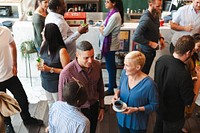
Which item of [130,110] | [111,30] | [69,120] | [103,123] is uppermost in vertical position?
[111,30]

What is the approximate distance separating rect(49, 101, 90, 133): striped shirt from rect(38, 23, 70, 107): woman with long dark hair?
2.58 ft

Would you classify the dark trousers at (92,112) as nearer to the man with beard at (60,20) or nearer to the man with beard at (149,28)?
the man with beard at (60,20)

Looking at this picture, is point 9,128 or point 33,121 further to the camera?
point 33,121

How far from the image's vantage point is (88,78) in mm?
2521

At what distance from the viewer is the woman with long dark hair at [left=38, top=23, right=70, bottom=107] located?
271 cm

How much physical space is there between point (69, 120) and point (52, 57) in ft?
3.20

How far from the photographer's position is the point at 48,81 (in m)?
2.93

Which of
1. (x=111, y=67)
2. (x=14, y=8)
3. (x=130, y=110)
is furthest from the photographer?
(x=14, y=8)

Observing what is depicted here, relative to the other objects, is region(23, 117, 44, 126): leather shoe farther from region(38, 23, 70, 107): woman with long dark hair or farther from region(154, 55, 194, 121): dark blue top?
region(154, 55, 194, 121): dark blue top

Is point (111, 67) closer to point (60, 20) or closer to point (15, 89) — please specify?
point (60, 20)

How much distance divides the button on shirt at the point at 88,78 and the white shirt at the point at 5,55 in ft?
2.64

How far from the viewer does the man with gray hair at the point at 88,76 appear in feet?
7.92

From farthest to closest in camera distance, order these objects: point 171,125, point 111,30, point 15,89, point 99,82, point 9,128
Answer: point 111,30, point 9,128, point 15,89, point 171,125, point 99,82

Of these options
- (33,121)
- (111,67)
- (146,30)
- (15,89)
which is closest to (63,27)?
(15,89)
